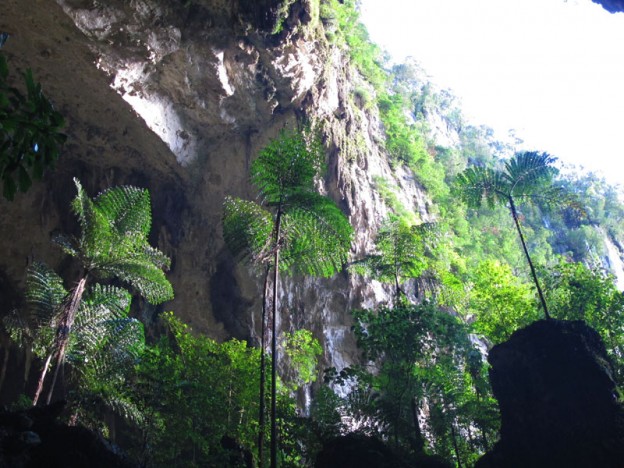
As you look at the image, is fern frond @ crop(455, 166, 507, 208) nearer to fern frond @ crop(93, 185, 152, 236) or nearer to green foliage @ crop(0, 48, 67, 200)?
fern frond @ crop(93, 185, 152, 236)

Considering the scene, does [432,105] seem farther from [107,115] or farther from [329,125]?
[107,115]

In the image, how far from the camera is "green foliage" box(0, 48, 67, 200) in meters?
2.14

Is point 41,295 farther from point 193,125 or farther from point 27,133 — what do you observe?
point 27,133

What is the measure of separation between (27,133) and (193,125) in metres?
12.1

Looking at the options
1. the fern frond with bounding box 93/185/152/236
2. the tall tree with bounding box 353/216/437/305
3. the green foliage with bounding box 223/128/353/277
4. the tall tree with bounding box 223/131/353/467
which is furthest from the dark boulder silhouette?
the tall tree with bounding box 353/216/437/305

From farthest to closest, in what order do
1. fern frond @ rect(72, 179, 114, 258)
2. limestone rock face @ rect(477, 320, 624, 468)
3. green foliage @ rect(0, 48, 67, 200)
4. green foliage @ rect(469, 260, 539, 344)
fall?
green foliage @ rect(469, 260, 539, 344), fern frond @ rect(72, 179, 114, 258), limestone rock face @ rect(477, 320, 624, 468), green foliage @ rect(0, 48, 67, 200)

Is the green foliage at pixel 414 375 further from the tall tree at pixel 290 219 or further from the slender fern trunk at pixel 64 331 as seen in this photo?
the slender fern trunk at pixel 64 331

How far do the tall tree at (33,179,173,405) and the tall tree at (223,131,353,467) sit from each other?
2.30m

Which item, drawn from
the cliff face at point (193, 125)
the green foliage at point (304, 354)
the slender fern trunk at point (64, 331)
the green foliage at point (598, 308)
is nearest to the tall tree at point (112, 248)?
the slender fern trunk at point (64, 331)

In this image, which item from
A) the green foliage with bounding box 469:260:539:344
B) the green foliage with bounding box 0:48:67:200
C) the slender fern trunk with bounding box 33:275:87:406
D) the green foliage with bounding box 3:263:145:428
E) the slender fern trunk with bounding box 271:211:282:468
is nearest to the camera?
the green foliage with bounding box 0:48:67:200

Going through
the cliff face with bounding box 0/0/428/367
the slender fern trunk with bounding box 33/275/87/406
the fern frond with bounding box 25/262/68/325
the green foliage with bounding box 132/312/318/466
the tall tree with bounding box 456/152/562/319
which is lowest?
the green foliage with bounding box 132/312/318/466

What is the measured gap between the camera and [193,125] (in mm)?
13805

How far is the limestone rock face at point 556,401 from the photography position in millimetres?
7602

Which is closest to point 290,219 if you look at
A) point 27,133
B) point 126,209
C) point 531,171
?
point 126,209
